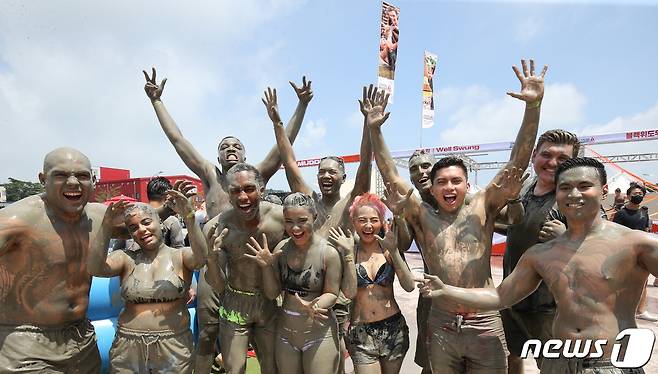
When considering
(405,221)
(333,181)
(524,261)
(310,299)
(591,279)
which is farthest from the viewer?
(333,181)

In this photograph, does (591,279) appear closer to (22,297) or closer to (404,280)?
(404,280)

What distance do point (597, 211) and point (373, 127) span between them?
176 cm

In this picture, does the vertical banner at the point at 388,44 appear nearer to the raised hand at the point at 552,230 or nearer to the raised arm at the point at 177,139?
the raised arm at the point at 177,139

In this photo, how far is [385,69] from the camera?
41.4 ft

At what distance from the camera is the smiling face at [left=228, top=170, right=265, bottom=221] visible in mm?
3213

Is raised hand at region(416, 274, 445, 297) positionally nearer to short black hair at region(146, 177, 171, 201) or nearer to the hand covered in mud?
the hand covered in mud

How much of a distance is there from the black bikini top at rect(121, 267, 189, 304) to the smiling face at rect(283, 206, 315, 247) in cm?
90

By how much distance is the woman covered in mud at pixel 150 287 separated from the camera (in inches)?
112

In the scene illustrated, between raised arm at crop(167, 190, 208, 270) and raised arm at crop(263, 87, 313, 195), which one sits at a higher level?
raised arm at crop(263, 87, 313, 195)

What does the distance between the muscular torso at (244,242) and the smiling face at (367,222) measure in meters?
0.69

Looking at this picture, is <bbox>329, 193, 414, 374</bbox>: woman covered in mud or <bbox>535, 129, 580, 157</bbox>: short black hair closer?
<bbox>329, 193, 414, 374</bbox>: woman covered in mud

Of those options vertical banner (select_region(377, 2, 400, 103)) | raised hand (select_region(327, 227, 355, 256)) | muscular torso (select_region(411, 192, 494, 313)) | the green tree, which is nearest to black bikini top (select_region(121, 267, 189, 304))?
raised hand (select_region(327, 227, 355, 256))

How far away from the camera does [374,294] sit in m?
3.23

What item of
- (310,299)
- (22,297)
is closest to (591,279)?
(310,299)
